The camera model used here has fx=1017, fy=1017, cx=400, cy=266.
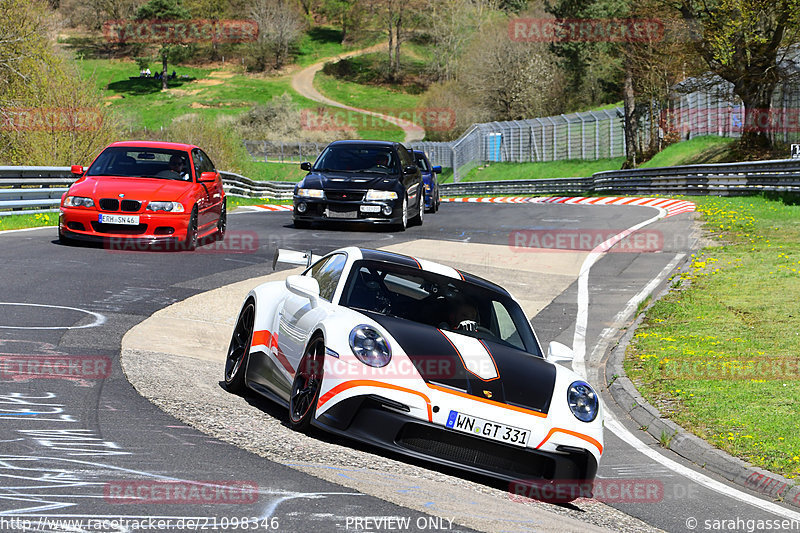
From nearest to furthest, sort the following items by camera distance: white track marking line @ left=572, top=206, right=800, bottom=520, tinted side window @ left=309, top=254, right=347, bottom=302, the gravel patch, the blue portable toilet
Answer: the gravel patch < white track marking line @ left=572, top=206, right=800, bottom=520 < tinted side window @ left=309, top=254, right=347, bottom=302 < the blue portable toilet

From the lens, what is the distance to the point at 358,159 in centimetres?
2253

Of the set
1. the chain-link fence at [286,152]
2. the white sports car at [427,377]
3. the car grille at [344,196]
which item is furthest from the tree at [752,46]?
the chain-link fence at [286,152]

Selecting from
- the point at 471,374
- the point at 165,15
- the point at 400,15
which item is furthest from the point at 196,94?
the point at 471,374

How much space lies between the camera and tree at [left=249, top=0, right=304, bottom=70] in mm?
127188

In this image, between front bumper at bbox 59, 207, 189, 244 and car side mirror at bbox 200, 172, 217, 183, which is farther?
car side mirror at bbox 200, 172, 217, 183

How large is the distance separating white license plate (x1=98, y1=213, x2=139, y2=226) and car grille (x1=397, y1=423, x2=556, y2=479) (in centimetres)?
1069

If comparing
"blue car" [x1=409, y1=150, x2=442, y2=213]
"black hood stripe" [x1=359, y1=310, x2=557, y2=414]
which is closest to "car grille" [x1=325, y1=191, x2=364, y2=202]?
"blue car" [x1=409, y1=150, x2=442, y2=213]

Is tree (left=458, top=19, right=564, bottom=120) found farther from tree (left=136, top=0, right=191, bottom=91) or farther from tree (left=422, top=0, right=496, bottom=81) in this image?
tree (left=136, top=0, right=191, bottom=91)

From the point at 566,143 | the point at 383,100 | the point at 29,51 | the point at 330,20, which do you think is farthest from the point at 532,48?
Result: the point at 330,20

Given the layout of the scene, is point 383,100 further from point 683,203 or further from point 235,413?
point 235,413

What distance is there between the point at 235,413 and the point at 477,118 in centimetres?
7625

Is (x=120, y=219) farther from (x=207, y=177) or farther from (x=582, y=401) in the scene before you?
(x=582, y=401)

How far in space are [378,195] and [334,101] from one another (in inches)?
3709

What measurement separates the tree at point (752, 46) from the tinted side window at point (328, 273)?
3457 cm
